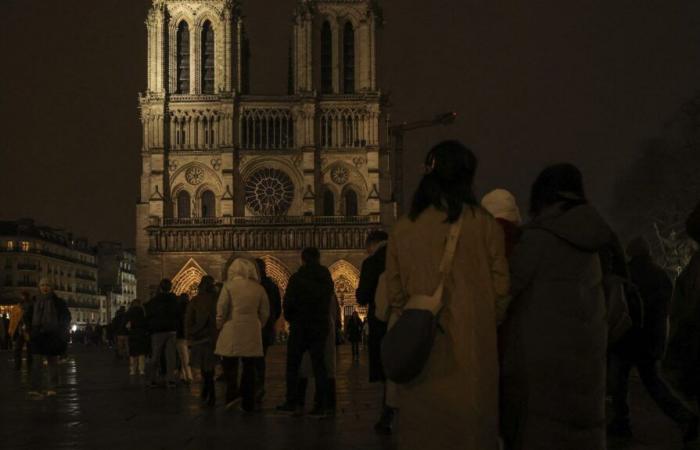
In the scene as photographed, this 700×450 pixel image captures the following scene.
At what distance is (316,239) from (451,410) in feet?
179

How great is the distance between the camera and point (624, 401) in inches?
368

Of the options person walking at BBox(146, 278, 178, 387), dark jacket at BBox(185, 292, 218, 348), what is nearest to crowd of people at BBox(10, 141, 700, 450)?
dark jacket at BBox(185, 292, 218, 348)

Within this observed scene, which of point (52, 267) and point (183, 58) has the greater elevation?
point (183, 58)

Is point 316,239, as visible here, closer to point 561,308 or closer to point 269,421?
point 269,421

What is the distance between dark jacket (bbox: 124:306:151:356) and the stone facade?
63.7 m

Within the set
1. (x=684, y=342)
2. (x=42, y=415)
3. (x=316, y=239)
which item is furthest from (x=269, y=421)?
(x=316, y=239)

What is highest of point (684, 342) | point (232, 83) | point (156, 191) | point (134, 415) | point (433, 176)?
point (232, 83)

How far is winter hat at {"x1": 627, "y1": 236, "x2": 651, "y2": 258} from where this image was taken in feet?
32.2

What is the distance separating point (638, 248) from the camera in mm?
9805

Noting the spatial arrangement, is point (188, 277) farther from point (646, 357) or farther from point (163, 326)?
point (646, 357)

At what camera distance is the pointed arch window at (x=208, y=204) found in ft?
201

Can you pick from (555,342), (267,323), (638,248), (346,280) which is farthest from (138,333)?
(346,280)

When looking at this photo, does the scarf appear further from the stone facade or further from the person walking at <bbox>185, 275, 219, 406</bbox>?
the stone facade

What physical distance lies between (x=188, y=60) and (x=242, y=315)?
51495mm
